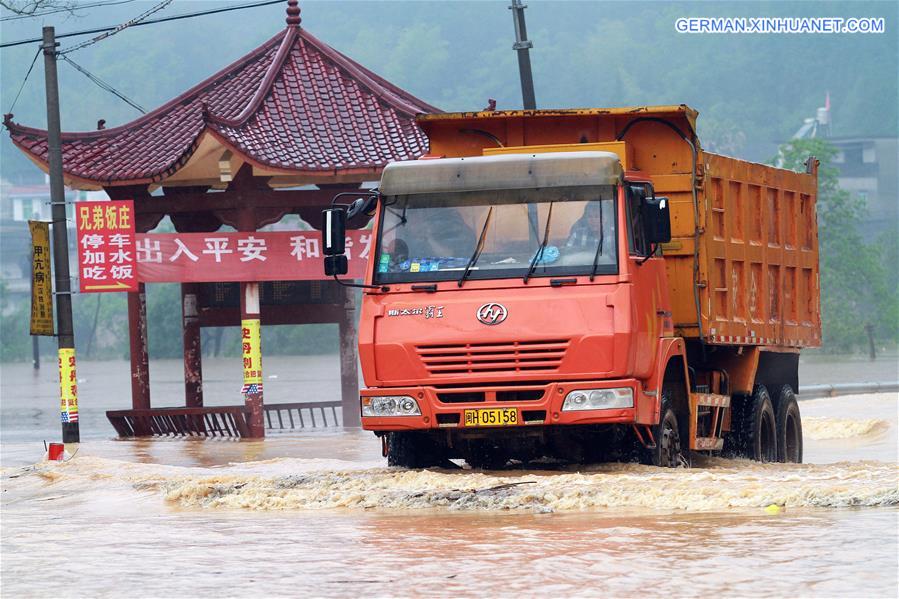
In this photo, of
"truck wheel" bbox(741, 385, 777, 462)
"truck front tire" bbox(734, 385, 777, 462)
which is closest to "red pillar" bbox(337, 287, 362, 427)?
"truck wheel" bbox(741, 385, 777, 462)

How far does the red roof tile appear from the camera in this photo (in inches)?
1034

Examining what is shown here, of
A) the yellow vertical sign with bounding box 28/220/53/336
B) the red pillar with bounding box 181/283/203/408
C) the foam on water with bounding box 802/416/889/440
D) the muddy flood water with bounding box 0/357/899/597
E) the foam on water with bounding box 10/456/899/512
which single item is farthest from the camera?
the red pillar with bounding box 181/283/203/408

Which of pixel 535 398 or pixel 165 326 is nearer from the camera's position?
pixel 535 398

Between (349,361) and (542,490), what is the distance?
1742 centimetres

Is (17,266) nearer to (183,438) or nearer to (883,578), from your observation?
(183,438)

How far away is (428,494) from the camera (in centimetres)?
1261

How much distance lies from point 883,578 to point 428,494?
4.80 m

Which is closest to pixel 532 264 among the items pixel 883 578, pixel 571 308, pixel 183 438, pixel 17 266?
pixel 571 308

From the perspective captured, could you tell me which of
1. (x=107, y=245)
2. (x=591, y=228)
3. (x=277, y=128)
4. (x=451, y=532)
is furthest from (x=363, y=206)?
(x=277, y=128)

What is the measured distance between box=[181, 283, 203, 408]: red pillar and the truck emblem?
15810mm

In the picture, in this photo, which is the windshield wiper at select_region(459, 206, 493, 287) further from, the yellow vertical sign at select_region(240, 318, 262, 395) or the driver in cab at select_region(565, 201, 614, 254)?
the yellow vertical sign at select_region(240, 318, 262, 395)

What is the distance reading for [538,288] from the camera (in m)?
13.4

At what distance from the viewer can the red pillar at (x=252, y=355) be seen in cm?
2642
